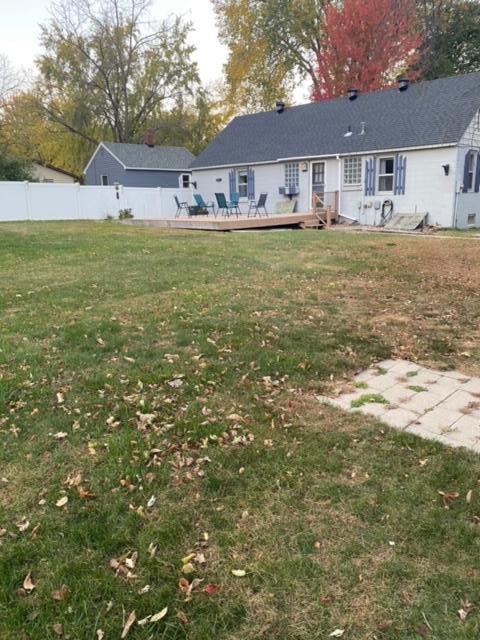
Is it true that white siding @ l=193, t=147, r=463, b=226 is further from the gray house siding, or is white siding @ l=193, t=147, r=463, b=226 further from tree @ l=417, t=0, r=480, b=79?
tree @ l=417, t=0, r=480, b=79

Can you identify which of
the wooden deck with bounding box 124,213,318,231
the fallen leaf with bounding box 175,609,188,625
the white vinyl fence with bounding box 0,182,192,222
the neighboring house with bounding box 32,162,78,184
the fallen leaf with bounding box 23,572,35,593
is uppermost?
the neighboring house with bounding box 32,162,78,184

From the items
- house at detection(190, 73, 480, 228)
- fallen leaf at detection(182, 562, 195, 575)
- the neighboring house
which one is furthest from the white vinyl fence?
fallen leaf at detection(182, 562, 195, 575)

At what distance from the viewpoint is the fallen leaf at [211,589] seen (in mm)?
1834

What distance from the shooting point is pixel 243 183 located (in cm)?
2047

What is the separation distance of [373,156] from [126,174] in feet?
42.7

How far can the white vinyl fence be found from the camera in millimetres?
17297

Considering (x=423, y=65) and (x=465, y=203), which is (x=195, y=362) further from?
(x=423, y=65)

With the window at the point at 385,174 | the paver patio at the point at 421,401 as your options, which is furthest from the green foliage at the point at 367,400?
the window at the point at 385,174

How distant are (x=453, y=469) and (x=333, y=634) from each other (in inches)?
46.8

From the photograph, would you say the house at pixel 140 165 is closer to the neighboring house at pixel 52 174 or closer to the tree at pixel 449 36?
the neighboring house at pixel 52 174

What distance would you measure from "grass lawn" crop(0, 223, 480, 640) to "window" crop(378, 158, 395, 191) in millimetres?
12081

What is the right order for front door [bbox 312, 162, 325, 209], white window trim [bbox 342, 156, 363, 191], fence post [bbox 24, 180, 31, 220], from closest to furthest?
1. white window trim [bbox 342, 156, 363, 191]
2. fence post [bbox 24, 180, 31, 220]
3. front door [bbox 312, 162, 325, 209]

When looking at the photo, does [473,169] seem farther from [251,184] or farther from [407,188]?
[251,184]

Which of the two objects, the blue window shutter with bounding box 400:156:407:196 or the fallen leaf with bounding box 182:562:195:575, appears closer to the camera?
the fallen leaf with bounding box 182:562:195:575
